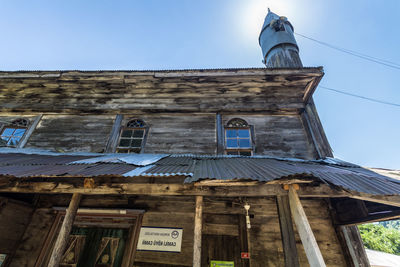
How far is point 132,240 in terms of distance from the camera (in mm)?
4340

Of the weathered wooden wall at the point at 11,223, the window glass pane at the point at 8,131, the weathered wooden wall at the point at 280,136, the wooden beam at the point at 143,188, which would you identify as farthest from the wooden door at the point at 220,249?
the window glass pane at the point at 8,131

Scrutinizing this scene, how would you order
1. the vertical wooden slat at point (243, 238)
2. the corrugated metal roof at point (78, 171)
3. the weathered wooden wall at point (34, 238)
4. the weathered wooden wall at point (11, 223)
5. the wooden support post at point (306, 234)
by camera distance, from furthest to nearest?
the weathered wooden wall at point (34, 238)
the weathered wooden wall at point (11, 223)
the vertical wooden slat at point (243, 238)
the corrugated metal roof at point (78, 171)
the wooden support post at point (306, 234)

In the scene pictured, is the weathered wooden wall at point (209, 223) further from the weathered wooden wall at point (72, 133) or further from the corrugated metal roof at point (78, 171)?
the corrugated metal roof at point (78, 171)

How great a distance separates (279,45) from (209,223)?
964cm

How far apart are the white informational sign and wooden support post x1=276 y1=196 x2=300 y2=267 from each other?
89.1 inches

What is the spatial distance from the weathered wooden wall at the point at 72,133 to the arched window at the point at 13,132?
Answer: 1.82 ft

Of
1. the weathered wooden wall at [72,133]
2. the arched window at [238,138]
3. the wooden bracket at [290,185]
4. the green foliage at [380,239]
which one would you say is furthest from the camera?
the green foliage at [380,239]

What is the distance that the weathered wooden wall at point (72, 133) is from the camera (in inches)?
232

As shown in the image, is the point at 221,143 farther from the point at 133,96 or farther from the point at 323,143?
the point at 133,96

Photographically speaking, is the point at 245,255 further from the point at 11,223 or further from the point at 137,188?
the point at 11,223

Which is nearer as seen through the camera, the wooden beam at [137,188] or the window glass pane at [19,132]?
the wooden beam at [137,188]

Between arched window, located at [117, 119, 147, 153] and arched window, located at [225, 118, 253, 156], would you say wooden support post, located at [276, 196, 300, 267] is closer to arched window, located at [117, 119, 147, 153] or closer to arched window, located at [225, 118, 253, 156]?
arched window, located at [225, 118, 253, 156]

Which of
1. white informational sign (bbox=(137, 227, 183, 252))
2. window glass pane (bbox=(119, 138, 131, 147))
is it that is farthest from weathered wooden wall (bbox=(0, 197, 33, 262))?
white informational sign (bbox=(137, 227, 183, 252))

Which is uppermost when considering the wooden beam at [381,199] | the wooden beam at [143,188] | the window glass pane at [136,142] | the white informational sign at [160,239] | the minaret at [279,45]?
the minaret at [279,45]
